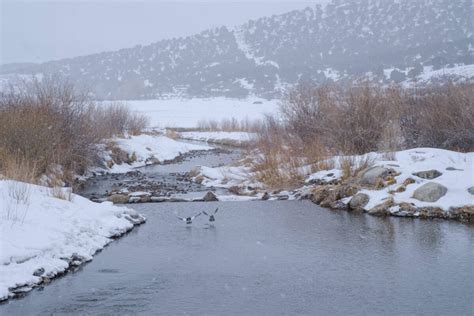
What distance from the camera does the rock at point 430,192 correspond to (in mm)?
14312

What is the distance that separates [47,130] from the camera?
59.5 ft

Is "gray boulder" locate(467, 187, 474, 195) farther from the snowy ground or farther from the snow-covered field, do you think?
the snow-covered field

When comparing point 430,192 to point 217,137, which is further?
point 217,137

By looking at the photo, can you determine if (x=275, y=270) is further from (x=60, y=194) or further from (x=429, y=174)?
(x=429, y=174)

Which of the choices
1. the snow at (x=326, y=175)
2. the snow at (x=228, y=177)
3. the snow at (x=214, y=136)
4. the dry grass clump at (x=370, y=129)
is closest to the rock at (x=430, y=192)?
the dry grass clump at (x=370, y=129)

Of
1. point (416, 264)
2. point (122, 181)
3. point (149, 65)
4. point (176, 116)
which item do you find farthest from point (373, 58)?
point (416, 264)

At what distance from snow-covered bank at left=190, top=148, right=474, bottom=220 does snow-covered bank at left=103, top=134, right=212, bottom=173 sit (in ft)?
33.1

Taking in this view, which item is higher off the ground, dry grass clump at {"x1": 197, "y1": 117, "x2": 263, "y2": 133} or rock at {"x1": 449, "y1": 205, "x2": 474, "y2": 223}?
dry grass clump at {"x1": 197, "y1": 117, "x2": 263, "y2": 133}

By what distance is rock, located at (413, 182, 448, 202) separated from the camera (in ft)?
47.0

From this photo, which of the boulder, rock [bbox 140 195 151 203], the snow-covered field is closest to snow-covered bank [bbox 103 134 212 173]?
rock [bbox 140 195 151 203]

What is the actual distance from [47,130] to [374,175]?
11123mm

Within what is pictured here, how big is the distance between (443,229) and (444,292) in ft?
14.7

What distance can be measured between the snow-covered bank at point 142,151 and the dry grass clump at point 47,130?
6.03 ft

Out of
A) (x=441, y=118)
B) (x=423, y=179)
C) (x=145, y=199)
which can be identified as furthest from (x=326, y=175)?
(x=145, y=199)
